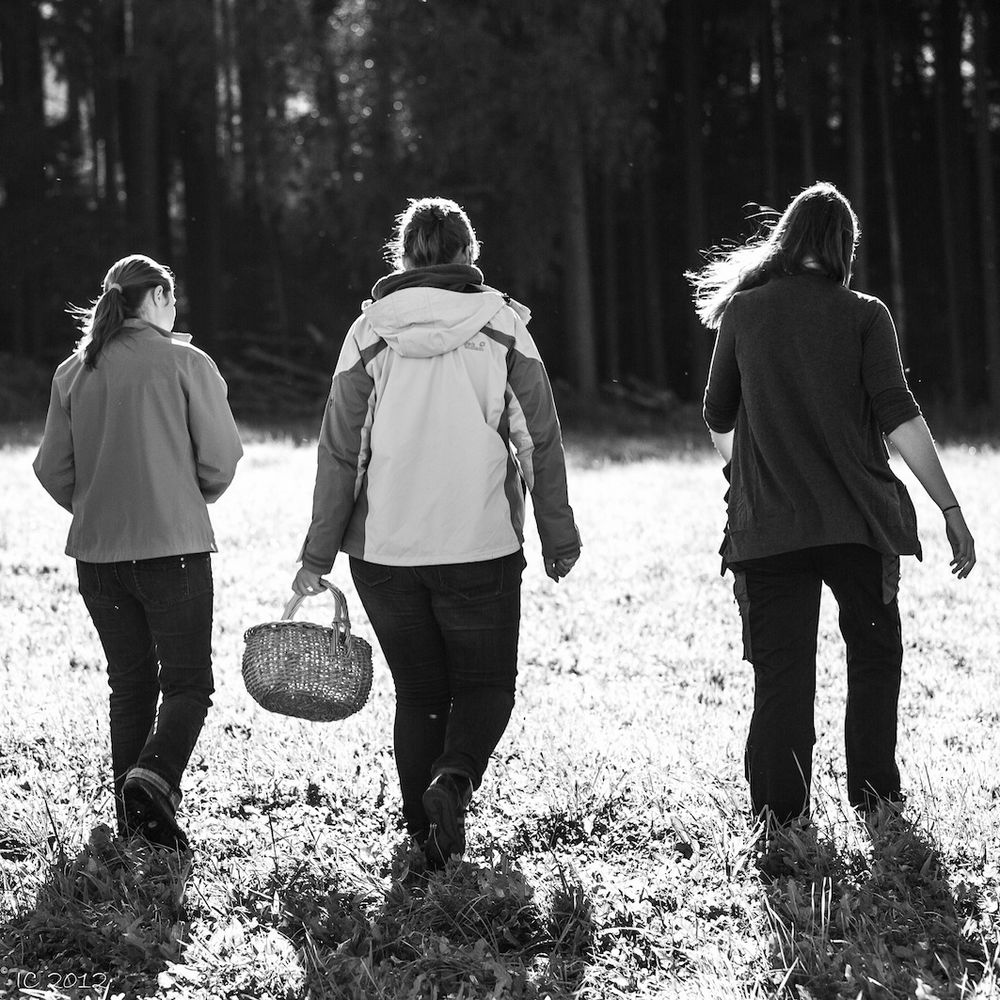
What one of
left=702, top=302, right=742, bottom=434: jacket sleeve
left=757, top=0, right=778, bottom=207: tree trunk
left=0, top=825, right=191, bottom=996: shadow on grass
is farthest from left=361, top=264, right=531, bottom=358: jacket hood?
left=757, top=0, right=778, bottom=207: tree trunk

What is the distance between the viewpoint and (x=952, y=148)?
2655cm

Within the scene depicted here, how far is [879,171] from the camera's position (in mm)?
29562

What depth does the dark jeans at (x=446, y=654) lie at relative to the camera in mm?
3844

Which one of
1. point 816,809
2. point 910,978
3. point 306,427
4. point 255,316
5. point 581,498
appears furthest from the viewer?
point 255,316

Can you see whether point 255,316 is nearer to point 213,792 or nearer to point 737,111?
point 737,111

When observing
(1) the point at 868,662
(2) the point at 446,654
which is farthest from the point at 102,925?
(1) the point at 868,662

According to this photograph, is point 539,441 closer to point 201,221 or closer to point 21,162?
point 21,162

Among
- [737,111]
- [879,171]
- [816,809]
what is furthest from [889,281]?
[816,809]

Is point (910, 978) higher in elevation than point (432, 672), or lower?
lower

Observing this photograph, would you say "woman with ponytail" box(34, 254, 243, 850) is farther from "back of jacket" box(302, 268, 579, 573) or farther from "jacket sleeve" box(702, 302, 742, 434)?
"jacket sleeve" box(702, 302, 742, 434)

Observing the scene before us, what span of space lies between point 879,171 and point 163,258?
16901 millimetres

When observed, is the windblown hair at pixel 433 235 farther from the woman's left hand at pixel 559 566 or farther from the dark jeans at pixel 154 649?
the dark jeans at pixel 154 649

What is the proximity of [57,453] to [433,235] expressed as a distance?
1525 mm

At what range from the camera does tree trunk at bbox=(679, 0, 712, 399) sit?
25.4 meters
